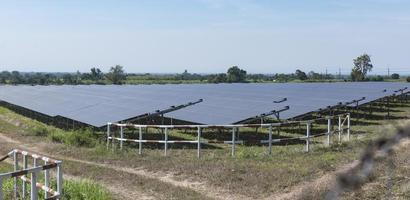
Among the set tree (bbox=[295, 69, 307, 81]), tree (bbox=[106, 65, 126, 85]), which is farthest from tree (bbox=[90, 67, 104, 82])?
tree (bbox=[295, 69, 307, 81])

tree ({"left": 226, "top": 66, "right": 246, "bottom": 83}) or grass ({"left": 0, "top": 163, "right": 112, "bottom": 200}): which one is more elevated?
tree ({"left": 226, "top": 66, "right": 246, "bottom": 83})

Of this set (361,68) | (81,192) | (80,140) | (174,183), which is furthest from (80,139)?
(361,68)

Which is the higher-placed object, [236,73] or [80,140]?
[236,73]

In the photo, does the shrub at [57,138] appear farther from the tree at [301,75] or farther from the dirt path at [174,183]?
the tree at [301,75]

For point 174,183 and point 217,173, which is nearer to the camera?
point 174,183

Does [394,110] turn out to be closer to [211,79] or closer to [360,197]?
[360,197]

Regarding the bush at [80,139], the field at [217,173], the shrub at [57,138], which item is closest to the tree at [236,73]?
the shrub at [57,138]

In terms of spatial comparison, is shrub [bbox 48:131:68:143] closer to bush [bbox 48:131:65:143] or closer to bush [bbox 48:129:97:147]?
bush [bbox 48:131:65:143]

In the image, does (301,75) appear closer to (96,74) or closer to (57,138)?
(96,74)

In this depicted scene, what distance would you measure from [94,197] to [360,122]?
19.2 m

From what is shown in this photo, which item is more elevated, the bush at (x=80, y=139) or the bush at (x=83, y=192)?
the bush at (x=83, y=192)

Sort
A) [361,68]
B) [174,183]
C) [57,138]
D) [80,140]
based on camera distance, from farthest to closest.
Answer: [361,68]
[57,138]
[80,140]
[174,183]

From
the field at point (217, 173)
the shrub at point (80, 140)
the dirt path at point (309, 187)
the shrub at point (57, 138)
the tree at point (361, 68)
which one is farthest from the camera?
the tree at point (361, 68)

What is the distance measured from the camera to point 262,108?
23.0 metres
